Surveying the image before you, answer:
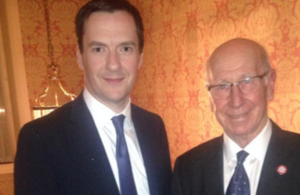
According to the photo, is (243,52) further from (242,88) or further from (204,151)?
(204,151)

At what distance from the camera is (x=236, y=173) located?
125cm

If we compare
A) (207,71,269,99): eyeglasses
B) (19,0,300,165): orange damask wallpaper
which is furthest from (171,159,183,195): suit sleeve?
(19,0,300,165): orange damask wallpaper

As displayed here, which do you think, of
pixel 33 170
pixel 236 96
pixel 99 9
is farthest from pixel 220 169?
pixel 99 9

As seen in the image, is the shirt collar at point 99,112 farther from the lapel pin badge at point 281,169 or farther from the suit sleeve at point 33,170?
→ the lapel pin badge at point 281,169

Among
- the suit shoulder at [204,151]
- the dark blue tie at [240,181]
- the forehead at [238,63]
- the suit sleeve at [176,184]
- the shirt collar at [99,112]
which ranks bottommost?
the suit sleeve at [176,184]

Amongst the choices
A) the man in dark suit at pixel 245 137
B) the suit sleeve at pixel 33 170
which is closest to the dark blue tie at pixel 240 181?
the man in dark suit at pixel 245 137

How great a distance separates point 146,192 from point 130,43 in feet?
2.32

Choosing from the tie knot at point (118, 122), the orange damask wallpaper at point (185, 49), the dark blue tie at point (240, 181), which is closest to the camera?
the dark blue tie at point (240, 181)

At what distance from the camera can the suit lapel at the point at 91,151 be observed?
3.86 ft

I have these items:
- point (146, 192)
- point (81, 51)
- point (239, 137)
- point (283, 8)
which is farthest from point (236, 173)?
point (283, 8)

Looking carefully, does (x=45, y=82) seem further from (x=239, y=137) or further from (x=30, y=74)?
(x=239, y=137)

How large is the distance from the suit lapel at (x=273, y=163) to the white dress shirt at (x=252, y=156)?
0.03 meters

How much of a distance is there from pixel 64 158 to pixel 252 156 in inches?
32.6

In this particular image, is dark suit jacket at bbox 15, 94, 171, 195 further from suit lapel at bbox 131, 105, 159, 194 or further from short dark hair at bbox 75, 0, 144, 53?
short dark hair at bbox 75, 0, 144, 53
